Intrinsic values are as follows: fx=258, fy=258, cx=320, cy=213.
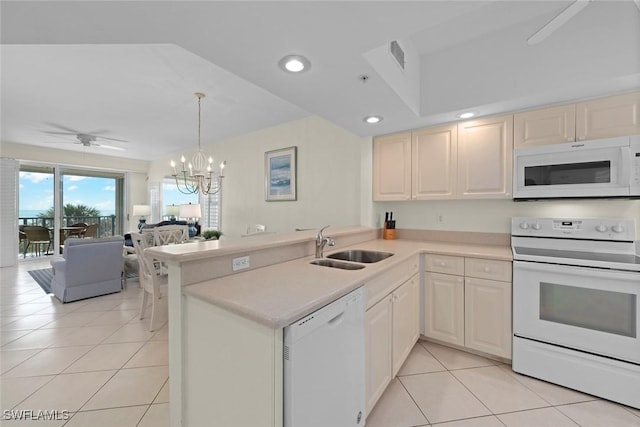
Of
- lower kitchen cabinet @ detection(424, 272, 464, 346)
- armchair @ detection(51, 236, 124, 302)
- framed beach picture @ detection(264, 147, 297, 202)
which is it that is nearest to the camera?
lower kitchen cabinet @ detection(424, 272, 464, 346)

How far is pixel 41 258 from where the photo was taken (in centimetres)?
600

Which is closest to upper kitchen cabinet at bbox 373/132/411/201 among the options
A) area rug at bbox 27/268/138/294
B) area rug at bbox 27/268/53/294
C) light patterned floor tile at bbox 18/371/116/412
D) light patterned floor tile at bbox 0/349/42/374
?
light patterned floor tile at bbox 18/371/116/412

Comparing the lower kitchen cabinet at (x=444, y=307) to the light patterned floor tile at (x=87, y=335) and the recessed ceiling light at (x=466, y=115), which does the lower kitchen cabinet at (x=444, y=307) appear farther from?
the light patterned floor tile at (x=87, y=335)

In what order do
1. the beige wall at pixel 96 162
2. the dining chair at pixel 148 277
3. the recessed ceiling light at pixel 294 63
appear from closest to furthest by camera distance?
the recessed ceiling light at pixel 294 63, the dining chair at pixel 148 277, the beige wall at pixel 96 162

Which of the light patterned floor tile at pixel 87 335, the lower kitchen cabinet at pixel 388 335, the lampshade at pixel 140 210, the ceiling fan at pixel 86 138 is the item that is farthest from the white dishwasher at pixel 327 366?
the lampshade at pixel 140 210

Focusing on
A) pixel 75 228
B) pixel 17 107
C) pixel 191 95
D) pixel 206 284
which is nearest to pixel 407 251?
pixel 206 284

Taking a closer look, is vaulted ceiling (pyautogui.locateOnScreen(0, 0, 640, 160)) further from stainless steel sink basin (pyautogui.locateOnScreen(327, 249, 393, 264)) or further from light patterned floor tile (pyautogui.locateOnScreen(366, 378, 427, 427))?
light patterned floor tile (pyautogui.locateOnScreen(366, 378, 427, 427))

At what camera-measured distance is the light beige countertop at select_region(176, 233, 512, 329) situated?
100 cm

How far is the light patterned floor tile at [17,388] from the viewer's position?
5.48 ft

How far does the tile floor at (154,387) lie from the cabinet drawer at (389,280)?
726 mm

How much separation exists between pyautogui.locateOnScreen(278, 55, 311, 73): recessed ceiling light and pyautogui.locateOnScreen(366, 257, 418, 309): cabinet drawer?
132cm

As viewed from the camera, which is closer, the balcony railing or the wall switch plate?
the wall switch plate

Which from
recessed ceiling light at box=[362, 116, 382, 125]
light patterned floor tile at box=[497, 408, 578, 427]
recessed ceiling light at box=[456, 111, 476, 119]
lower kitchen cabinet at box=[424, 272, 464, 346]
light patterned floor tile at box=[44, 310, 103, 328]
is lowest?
light patterned floor tile at box=[497, 408, 578, 427]

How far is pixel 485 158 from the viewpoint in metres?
2.36
